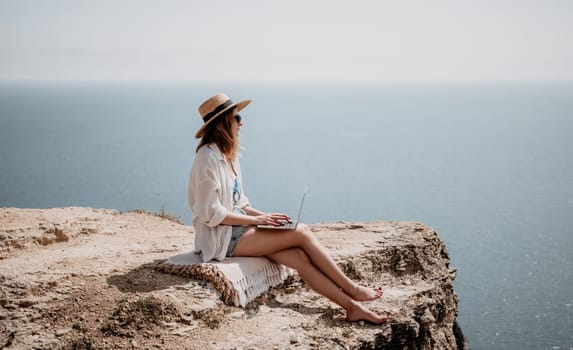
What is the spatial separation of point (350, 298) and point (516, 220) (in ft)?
A: 257

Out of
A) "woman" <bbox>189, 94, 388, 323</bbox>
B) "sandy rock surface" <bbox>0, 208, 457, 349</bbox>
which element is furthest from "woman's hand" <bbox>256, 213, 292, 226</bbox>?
"sandy rock surface" <bbox>0, 208, 457, 349</bbox>

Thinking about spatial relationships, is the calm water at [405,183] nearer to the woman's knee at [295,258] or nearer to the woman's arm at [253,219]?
the woman's knee at [295,258]

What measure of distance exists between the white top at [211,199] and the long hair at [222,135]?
0.26ft

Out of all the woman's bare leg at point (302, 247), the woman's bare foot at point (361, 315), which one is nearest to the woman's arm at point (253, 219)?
the woman's bare leg at point (302, 247)

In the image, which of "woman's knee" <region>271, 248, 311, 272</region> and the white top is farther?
"woman's knee" <region>271, 248, 311, 272</region>

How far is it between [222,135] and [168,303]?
199 centimetres

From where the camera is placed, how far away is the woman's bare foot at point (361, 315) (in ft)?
18.9

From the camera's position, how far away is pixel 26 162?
10625 centimetres

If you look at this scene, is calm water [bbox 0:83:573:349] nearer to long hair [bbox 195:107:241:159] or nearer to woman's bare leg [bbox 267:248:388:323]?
woman's bare leg [bbox 267:248:388:323]

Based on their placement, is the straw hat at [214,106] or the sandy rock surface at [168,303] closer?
the sandy rock surface at [168,303]

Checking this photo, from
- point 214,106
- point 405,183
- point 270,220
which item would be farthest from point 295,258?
point 405,183

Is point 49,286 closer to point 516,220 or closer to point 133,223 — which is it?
point 133,223

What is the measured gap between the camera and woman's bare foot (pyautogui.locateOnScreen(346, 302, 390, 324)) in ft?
18.9

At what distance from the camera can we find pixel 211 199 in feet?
18.2
